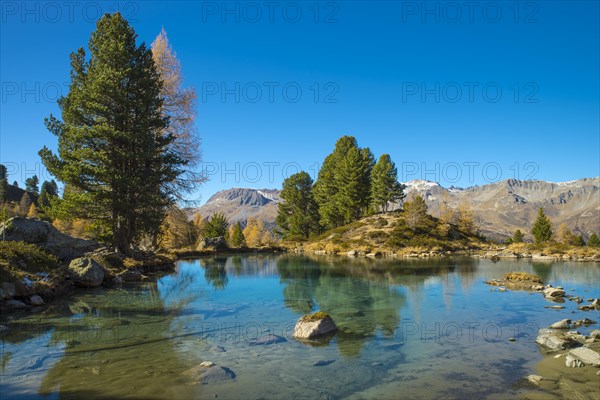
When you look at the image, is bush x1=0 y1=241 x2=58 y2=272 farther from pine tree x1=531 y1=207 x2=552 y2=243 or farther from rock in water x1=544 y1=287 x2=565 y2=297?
pine tree x1=531 y1=207 x2=552 y2=243

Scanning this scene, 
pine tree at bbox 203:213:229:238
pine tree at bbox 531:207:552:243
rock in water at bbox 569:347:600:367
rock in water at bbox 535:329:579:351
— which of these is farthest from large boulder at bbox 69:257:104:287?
pine tree at bbox 531:207:552:243

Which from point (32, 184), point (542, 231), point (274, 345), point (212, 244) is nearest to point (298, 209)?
point (212, 244)

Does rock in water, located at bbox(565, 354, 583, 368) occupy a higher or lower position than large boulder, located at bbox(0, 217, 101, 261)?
lower

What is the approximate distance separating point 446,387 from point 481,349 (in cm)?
339

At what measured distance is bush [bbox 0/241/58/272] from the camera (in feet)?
56.7

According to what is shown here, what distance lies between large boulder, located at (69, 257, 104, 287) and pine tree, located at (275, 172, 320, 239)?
2376 inches

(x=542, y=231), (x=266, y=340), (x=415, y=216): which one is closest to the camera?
(x=266, y=340)

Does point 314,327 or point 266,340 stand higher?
point 314,327

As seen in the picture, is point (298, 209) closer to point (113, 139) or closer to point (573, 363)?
point (113, 139)

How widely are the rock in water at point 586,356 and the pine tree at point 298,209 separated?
236 ft

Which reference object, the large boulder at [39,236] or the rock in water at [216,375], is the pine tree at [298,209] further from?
the rock in water at [216,375]

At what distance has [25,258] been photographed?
719 inches

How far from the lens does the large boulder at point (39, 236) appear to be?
68.2 ft

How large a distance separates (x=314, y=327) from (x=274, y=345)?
5.06 feet
